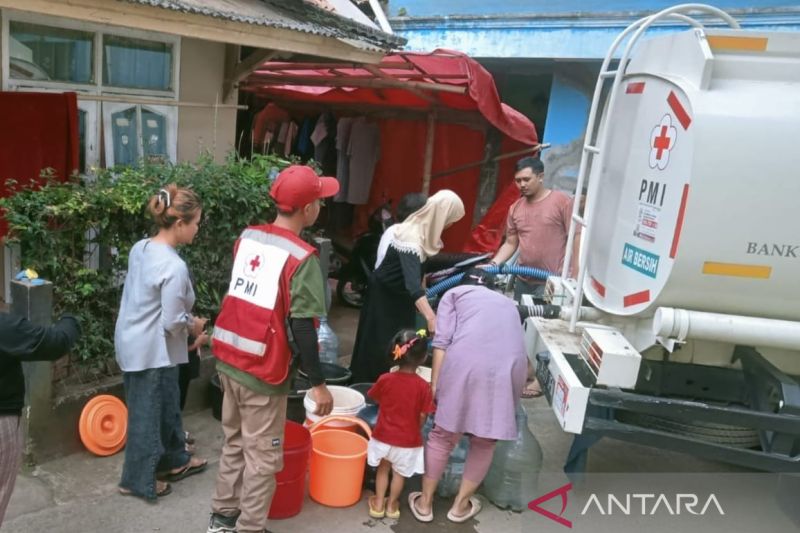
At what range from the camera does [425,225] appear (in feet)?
15.3

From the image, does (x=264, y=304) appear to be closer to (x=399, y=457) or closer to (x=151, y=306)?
(x=151, y=306)

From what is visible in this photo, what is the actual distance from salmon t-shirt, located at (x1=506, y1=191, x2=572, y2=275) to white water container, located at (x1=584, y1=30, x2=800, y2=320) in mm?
1631

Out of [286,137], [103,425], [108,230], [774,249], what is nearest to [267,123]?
[286,137]

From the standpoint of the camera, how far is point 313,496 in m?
3.85

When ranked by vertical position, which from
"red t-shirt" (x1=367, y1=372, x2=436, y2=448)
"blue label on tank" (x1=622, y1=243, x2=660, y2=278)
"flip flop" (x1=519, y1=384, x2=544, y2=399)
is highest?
"blue label on tank" (x1=622, y1=243, x2=660, y2=278)

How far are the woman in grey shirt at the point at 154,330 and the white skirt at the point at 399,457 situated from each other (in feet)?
3.84

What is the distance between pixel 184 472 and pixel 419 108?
6465 mm

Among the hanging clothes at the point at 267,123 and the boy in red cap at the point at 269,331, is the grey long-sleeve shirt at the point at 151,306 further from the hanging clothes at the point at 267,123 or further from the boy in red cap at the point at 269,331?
the hanging clothes at the point at 267,123

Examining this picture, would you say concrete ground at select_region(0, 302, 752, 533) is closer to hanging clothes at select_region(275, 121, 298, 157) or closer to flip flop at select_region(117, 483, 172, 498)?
flip flop at select_region(117, 483, 172, 498)

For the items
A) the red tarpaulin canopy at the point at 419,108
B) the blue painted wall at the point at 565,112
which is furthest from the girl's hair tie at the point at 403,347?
the blue painted wall at the point at 565,112

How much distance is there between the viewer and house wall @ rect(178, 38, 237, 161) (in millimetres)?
6215

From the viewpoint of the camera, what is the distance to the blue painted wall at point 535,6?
8172 millimetres

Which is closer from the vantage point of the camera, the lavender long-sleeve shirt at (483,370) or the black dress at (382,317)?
the lavender long-sleeve shirt at (483,370)

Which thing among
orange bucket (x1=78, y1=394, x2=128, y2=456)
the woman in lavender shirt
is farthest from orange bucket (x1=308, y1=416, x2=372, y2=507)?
orange bucket (x1=78, y1=394, x2=128, y2=456)
